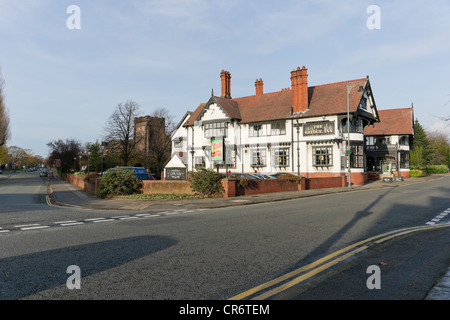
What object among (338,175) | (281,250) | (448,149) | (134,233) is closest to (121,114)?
(338,175)

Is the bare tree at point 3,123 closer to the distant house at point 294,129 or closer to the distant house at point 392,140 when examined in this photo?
the distant house at point 294,129

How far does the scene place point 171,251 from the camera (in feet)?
21.7

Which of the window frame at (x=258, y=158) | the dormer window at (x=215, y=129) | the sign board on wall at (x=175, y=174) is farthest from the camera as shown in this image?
the dormer window at (x=215, y=129)

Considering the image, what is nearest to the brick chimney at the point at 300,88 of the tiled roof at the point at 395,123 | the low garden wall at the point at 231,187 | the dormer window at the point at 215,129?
the dormer window at the point at 215,129

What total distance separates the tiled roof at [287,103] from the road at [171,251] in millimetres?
25232

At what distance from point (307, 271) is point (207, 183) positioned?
617 inches

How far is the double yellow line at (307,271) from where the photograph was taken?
173 inches

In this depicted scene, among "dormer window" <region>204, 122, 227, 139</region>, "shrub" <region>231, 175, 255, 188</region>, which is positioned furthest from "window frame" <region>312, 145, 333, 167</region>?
"shrub" <region>231, 175, 255, 188</region>

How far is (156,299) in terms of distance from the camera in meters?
4.13

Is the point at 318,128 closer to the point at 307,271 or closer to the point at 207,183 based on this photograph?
the point at 207,183

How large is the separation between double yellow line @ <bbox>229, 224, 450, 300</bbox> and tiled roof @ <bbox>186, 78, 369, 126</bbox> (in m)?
28.4

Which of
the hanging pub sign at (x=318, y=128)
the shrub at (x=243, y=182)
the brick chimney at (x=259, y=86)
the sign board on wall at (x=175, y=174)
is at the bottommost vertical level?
the shrub at (x=243, y=182)

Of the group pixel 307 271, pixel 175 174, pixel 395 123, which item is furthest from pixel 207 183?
pixel 395 123

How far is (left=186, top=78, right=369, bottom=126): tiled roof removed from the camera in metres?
34.8
